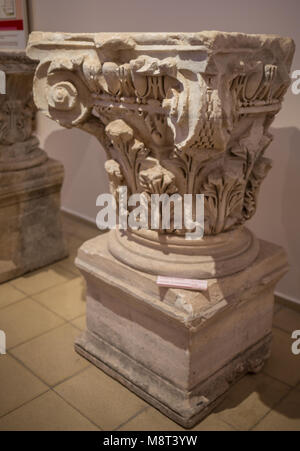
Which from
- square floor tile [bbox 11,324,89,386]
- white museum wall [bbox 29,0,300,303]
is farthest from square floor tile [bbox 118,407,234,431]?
white museum wall [bbox 29,0,300,303]

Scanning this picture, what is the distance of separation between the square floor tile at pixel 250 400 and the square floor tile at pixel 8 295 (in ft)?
5.67

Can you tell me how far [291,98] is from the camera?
114 inches

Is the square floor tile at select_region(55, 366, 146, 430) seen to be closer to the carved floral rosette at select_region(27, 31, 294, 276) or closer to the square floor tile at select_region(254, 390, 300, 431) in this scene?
the square floor tile at select_region(254, 390, 300, 431)

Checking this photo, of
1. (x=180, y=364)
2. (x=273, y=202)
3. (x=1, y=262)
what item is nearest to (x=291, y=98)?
(x=273, y=202)

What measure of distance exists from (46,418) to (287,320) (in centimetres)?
175

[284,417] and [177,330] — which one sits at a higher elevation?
[177,330]

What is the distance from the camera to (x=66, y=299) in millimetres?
3365

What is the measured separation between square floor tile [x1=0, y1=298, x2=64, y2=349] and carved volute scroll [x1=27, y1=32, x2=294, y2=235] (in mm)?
1180

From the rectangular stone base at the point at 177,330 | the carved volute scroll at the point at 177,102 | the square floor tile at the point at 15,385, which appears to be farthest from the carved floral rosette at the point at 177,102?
the square floor tile at the point at 15,385

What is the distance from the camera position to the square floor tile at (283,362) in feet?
8.61

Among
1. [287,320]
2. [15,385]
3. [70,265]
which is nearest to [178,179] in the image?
[15,385]

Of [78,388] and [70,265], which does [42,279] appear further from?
[78,388]

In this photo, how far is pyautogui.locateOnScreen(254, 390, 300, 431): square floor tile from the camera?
2258mm

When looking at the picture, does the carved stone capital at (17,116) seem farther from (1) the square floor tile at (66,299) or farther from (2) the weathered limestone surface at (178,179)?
(1) the square floor tile at (66,299)
